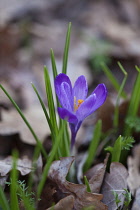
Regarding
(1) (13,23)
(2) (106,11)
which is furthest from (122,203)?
(2) (106,11)

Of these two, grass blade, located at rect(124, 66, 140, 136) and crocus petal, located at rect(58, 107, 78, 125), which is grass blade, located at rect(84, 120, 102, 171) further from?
crocus petal, located at rect(58, 107, 78, 125)

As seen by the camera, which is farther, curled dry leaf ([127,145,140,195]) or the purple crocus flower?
curled dry leaf ([127,145,140,195])

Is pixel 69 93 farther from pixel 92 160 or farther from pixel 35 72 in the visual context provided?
pixel 35 72

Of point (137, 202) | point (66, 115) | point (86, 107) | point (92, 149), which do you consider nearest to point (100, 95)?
point (86, 107)

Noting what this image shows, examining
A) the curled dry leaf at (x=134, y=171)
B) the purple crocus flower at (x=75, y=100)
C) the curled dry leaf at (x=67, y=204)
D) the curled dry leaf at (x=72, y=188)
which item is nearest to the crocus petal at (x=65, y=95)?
the purple crocus flower at (x=75, y=100)

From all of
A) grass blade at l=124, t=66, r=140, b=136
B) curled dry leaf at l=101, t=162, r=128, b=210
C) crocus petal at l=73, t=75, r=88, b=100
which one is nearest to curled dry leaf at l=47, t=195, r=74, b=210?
curled dry leaf at l=101, t=162, r=128, b=210

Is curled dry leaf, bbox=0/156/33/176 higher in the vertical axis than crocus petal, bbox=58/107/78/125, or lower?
lower

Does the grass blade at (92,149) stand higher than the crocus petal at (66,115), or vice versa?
the crocus petal at (66,115)

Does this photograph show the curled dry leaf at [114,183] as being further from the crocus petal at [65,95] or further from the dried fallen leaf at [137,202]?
the crocus petal at [65,95]
